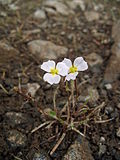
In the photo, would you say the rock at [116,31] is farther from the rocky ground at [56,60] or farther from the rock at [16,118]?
the rock at [16,118]

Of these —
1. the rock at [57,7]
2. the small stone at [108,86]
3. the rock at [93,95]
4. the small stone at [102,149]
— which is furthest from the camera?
the rock at [57,7]

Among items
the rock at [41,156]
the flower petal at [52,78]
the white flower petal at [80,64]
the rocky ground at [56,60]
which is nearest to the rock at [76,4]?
the rocky ground at [56,60]

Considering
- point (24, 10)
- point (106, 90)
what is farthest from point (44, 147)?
point (24, 10)

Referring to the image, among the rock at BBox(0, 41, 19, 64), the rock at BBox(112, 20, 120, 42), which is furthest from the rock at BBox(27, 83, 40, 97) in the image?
the rock at BBox(112, 20, 120, 42)

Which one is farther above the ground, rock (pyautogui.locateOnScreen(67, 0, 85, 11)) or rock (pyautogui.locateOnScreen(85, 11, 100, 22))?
rock (pyautogui.locateOnScreen(67, 0, 85, 11))

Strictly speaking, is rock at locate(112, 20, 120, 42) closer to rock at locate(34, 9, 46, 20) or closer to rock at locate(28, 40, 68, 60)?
rock at locate(28, 40, 68, 60)

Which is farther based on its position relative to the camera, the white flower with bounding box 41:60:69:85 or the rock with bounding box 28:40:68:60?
the rock with bounding box 28:40:68:60

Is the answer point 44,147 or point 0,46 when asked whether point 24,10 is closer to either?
point 0,46
